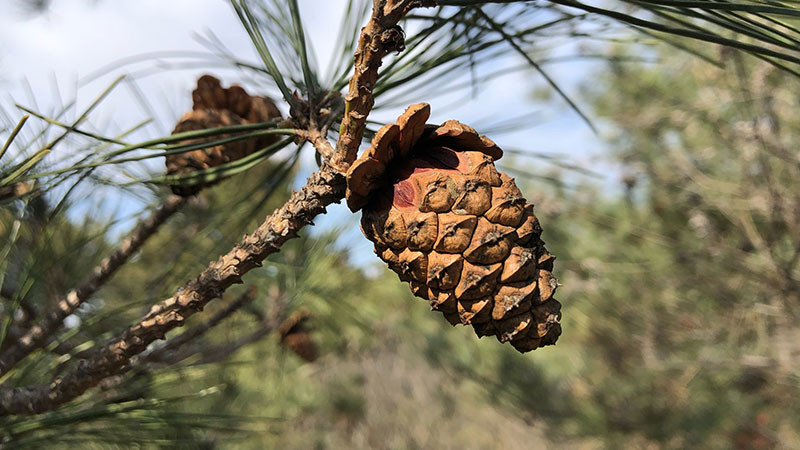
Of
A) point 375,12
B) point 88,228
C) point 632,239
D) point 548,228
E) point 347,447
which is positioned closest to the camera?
point 375,12

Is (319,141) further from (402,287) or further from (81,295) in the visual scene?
(402,287)

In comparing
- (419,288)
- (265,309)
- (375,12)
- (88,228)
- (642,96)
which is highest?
(642,96)

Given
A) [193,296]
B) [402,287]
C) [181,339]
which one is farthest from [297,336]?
[402,287]

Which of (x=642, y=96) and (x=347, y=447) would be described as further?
(x=347, y=447)

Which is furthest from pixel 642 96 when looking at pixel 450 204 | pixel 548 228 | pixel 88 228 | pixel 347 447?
pixel 347 447

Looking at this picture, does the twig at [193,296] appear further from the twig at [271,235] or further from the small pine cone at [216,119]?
the small pine cone at [216,119]

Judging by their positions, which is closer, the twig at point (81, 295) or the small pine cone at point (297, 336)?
the twig at point (81, 295)

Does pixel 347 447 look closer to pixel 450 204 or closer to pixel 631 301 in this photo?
pixel 631 301

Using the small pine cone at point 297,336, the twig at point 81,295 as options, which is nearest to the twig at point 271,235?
the twig at point 81,295
